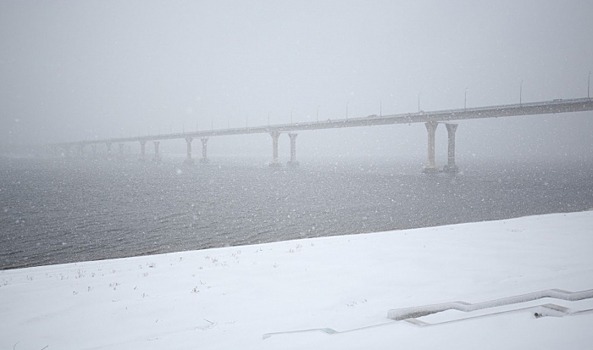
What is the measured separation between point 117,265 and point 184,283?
5933 millimetres

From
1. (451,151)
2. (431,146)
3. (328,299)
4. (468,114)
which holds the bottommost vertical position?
(328,299)

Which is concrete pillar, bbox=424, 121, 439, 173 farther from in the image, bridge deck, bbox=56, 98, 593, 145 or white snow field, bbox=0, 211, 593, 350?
white snow field, bbox=0, 211, 593, 350

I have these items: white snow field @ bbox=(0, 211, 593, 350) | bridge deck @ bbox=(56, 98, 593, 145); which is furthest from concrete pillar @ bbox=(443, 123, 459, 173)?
white snow field @ bbox=(0, 211, 593, 350)

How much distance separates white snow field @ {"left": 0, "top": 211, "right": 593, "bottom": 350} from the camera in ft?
17.7

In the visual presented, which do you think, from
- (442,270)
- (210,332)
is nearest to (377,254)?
(442,270)

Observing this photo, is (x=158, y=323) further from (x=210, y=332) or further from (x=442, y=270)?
(x=442, y=270)

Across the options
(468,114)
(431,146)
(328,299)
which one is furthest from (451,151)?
(328,299)

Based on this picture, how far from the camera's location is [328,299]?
8.29 meters

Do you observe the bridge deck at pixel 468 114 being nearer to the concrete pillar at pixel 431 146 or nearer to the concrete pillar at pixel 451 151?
the concrete pillar at pixel 431 146

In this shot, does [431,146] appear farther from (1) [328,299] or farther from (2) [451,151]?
(1) [328,299]

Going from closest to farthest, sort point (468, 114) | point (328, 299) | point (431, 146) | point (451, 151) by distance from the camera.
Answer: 1. point (328, 299)
2. point (468, 114)
3. point (431, 146)
4. point (451, 151)

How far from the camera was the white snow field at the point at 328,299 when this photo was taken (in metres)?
5.39

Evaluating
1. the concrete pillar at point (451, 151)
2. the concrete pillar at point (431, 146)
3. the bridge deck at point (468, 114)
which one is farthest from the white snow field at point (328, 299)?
the concrete pillar at point (451, 151)

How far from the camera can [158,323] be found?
293 inches
